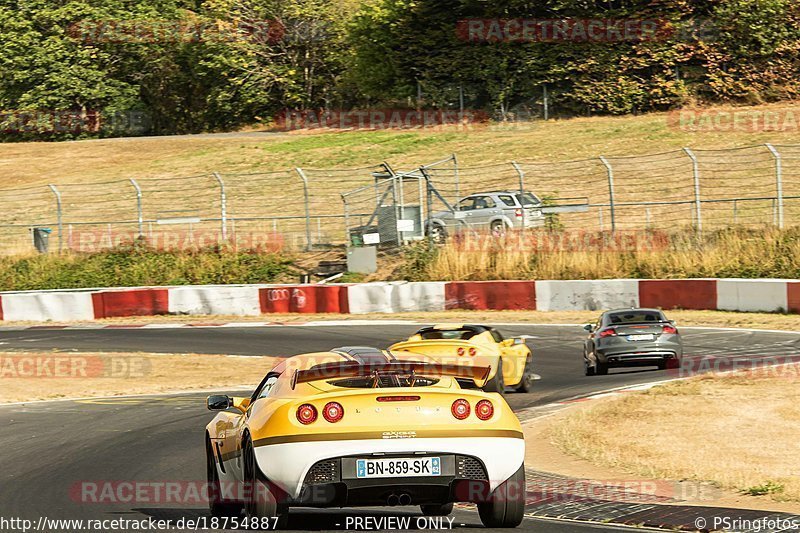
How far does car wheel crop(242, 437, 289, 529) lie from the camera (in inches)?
276

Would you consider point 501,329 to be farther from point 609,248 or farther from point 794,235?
point 794,235

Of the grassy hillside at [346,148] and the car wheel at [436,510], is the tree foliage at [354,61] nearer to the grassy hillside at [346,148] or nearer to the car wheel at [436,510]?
the grassy hillside at [346,148]

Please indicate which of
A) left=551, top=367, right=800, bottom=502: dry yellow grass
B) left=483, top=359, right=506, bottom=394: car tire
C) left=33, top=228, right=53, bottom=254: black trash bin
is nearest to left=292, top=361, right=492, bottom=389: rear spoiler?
left=551, top=367, right=800, bottom=502: dry yellow grass

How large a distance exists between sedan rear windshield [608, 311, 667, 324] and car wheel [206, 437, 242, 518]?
10.7 meters

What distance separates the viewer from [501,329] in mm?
23406

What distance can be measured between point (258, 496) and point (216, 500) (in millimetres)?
A: 1353

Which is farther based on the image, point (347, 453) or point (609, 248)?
point (609, 248)

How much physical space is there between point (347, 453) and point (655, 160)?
34195 millimetres

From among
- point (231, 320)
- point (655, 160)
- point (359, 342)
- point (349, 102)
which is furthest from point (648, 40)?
point (359, 342)

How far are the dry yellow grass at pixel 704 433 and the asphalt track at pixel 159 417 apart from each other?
5.47 ft

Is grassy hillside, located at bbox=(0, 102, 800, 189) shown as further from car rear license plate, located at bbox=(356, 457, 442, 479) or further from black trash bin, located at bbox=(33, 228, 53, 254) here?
car rear license plate, located at bbox=(356, 457, 442, 479)

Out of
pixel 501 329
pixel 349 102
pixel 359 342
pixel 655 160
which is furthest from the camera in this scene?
pixel 349 102

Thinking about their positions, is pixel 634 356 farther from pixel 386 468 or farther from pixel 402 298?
pixel 386 468

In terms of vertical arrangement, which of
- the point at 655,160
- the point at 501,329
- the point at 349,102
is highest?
the point at 349,102
